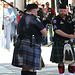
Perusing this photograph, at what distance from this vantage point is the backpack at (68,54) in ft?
18.3

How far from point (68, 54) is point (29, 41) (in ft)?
3.97

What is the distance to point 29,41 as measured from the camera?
15.3 ft

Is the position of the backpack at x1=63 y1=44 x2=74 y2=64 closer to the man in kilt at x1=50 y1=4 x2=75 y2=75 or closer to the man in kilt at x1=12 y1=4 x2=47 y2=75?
the man in kilt at x1=50 y1=4 x2=75 y2=75

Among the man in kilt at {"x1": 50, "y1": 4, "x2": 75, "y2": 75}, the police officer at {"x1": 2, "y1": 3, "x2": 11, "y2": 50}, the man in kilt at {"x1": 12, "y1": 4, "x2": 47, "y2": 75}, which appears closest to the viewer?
the man in kilt at {"x1": 12, "y1": 4, "x2": 47, "y2": 75}

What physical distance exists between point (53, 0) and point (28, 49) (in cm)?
1100

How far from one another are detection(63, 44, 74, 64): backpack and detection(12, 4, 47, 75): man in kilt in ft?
3.26

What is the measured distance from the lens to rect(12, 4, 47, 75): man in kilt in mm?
4637

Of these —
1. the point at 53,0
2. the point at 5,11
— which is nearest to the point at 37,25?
the point at 5,11

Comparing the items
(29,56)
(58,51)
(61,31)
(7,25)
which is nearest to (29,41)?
(29,56)

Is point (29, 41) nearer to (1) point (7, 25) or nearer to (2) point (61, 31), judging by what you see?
(2) point (61, 31)

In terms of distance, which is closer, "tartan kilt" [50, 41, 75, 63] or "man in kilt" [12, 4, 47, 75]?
"man in kilt" [12, 4, 47, 75]

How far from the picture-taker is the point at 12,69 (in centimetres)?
698

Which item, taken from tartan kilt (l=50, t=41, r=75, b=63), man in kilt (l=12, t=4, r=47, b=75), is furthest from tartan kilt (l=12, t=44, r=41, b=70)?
tartan kilt (l=50, t=41, r=75, b=63)

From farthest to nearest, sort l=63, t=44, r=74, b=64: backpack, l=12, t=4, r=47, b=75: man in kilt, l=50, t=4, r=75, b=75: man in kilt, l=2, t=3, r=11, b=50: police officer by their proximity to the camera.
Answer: l=2, t=3, r=11, b=50: police officer
l=63, t=44, r=74, b=64: backpack
l=50, t=4, r=75, b=75: man in kilt
l=12, t=4, r=47, b=75: man in kilt
